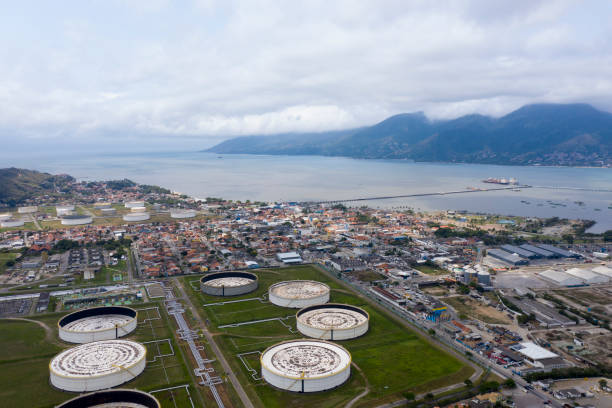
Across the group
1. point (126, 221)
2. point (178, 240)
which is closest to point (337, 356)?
point (178, 240)

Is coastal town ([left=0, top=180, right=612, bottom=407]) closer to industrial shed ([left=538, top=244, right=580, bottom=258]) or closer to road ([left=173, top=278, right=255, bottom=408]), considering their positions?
industrial shed ([left=538, top=244, right=580, bottom=258])

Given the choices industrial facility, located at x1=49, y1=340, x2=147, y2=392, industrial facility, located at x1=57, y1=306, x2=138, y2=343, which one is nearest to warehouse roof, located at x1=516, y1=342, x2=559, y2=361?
industrial facility, located at x1=49, y1=340, x2=147, y2=392

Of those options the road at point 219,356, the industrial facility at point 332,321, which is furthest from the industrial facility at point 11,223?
the industrial facility at point 332,321

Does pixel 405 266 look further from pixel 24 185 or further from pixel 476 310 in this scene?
pixel 24 185

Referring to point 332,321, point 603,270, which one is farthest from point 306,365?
point 603,270

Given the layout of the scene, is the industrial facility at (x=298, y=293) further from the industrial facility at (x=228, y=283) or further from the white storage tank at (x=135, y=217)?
the white storage tank at (x=135, y=217)
